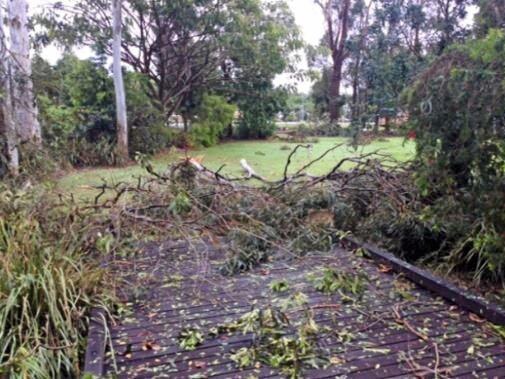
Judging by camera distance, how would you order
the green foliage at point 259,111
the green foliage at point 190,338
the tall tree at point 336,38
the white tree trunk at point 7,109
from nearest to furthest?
the green foliage at point 190,338 < the white tree trunk at point 7,109 < the green foliage at point 259,111 < the tall tree at point 336,38

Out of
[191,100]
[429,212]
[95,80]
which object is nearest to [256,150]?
[191,100]

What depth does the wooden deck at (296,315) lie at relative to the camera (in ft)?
7.38

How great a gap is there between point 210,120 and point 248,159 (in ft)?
10.7

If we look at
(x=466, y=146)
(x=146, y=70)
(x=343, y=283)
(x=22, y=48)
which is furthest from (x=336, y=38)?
(x=343, y=283)

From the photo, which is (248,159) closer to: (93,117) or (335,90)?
(93,117)

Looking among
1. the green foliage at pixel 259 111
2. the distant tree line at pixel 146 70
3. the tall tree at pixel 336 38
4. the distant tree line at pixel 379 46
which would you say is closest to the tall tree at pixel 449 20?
the distant tree line at pixel 379 46

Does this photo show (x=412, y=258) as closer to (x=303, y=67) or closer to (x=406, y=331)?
(x=406, y=331)

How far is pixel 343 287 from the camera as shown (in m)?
3.14

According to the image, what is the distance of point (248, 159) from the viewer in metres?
10.6

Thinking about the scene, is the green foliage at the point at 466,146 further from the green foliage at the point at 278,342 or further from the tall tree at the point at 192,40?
the tall tree at the point at 192,40

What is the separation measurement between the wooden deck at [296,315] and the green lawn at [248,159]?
2.94 m

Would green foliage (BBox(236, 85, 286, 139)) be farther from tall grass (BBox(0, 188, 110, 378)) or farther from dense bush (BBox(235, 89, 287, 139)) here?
tall grass (BBox(0, 188, 110, 378))

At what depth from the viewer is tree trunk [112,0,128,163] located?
941 cm

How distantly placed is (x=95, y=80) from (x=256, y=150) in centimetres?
438
